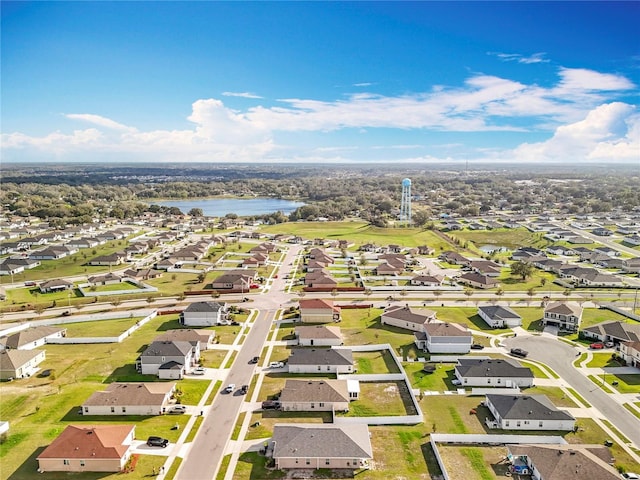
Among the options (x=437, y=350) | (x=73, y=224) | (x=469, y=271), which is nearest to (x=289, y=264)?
(x=469, y=271)

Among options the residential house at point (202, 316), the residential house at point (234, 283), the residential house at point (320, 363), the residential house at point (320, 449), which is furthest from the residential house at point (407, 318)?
the residential house at point (234, 283)

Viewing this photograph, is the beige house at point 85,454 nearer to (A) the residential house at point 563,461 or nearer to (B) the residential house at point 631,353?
(A) the residential house at point 563,461

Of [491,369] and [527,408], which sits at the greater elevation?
[491,369]

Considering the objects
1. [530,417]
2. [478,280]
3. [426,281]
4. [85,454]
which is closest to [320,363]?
[530,417]

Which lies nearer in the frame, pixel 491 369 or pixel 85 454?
pixel 85 454

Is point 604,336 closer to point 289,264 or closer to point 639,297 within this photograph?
point 639,297

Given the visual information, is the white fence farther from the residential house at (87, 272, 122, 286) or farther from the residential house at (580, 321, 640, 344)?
the residential house at (87, 272, 122, 286)

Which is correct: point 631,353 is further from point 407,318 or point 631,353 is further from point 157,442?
point 157,442
